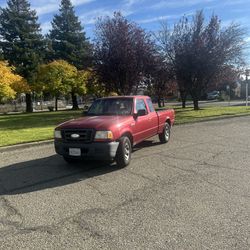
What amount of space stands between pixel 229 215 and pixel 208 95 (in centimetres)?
6898

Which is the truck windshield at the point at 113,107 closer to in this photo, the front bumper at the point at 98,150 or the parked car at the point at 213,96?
the front bumper at the point at 98,150

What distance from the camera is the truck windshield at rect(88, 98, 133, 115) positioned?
8.46 m

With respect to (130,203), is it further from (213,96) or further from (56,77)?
(213,96)

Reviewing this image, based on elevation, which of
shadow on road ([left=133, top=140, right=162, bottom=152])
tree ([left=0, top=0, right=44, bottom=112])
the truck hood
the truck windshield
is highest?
tree ([left=0, top=0, right=44, bottom=112])

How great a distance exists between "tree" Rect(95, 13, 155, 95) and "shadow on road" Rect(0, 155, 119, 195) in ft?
56.6

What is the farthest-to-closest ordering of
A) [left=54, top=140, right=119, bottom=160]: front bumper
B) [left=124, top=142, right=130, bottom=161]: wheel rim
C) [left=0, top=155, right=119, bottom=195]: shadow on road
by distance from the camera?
[left=124, top=142, right=130, bottom=161]: wheel rim < [left=54, top=140, right=119, bottom=160]: front bumper < [left=0, top=155, right=119, bottom=195]: shadow on road

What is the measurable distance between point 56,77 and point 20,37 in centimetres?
767

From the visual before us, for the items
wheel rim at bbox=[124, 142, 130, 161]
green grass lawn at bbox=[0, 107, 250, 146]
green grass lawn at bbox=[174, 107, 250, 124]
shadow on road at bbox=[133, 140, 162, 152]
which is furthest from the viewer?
green grass lawn at bbox=[174, 107, 250, 124]

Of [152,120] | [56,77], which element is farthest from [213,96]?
[152,120]

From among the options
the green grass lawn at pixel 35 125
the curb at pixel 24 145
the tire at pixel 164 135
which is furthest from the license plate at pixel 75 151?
the green grass lawn at pixel 35 125

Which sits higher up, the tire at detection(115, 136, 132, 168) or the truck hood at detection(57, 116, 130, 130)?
the truck hood at detection(57, 116, 130, 130)

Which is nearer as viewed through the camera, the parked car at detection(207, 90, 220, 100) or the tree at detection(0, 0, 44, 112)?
the tree at detection(0, 0, 44, 112)

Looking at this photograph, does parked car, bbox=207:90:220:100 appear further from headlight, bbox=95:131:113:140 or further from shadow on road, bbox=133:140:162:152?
headlight, bbox=95:131:113:140

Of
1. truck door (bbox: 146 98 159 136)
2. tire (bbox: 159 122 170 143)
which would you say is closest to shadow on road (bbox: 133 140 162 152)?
tire (bbox: 159 122 170 143)
